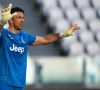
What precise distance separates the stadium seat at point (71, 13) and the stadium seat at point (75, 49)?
1.03m

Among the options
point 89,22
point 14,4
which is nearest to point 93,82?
point 89,22

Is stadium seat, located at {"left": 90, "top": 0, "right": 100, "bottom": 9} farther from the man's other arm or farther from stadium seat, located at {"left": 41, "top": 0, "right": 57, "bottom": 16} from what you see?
the man's other arm

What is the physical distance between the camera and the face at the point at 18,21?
5477 mm

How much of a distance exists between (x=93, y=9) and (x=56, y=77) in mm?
3135

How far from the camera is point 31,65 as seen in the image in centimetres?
A: 1073

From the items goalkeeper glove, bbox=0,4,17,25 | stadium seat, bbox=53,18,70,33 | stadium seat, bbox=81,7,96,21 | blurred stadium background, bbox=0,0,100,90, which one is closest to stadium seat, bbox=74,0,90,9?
blurred stadium background, bbox=0,0,100,90

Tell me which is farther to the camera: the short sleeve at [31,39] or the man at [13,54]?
the short sleeve at [31,39]

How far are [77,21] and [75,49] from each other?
1.15m

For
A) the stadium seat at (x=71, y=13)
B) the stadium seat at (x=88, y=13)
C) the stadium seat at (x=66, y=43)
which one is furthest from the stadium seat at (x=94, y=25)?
the stadium seat at (x=66, y=43)

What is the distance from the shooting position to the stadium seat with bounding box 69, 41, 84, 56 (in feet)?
39.3

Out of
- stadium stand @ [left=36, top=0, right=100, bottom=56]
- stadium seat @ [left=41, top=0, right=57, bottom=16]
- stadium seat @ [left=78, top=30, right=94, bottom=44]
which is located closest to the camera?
stadium stand @ [left=36, top=0, right=100, bottom=56]

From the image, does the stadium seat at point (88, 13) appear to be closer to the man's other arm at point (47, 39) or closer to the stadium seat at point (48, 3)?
the stadium seat at point (48, 3)

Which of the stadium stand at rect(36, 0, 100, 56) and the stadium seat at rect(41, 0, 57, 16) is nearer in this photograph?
the stadium stand at rect(36, 0, 100, 56)

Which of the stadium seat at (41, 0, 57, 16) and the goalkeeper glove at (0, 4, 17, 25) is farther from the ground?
the stadium seat at (41, 0, 57, 16)
